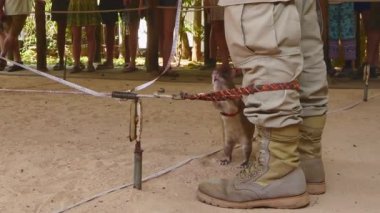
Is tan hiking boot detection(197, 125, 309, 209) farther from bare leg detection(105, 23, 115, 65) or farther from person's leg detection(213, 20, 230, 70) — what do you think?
bare leg detection(105, 23, 115, 65)

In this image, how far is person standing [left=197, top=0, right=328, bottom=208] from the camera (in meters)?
2.52

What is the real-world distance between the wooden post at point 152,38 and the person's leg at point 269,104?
4918 mm

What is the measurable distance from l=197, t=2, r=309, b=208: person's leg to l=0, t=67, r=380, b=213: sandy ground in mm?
117

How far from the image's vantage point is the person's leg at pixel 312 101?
281 centimetres

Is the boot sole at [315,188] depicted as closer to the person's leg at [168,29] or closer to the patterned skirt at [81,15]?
the person's leg at [168,29]

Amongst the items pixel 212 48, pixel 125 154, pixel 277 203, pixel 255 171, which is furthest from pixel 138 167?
pixel 212 48

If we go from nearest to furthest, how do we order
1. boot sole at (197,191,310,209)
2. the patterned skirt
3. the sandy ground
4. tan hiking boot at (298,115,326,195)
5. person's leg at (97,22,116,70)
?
boot sole at (197,191,310,209) → the sandy ground → tan hiking boot at (298,115,326,195) → the patterned skirt → person's leg at (97,22,116,70)

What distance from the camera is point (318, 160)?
288 centimetres

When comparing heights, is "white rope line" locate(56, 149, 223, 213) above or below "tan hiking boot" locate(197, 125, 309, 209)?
below

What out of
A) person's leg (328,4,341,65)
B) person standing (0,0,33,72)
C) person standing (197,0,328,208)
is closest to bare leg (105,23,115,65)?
person standing (0,0,33,72)

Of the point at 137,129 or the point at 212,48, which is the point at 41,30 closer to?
the point at 212,48

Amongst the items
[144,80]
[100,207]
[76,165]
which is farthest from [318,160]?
[144,80]

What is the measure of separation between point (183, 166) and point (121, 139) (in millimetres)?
759

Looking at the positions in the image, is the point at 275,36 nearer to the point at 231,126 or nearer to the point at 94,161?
the point at 231,126
